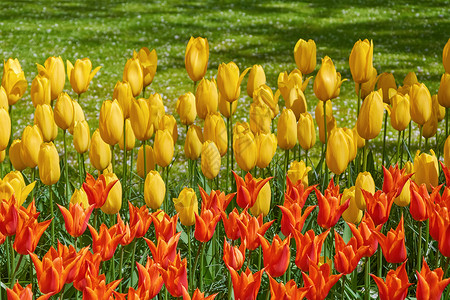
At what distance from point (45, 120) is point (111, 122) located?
1.33 feet

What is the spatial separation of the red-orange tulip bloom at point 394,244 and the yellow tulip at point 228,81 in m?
1.35

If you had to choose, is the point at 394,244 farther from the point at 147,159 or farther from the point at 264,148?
the point at 147,159

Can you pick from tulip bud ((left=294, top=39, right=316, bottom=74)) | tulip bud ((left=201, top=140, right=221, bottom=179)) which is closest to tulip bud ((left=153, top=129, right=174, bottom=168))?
tulip bud ((left=201, top=140, right=221, bottom=179))

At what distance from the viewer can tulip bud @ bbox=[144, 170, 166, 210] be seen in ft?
8.05

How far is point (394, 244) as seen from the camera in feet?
6.39

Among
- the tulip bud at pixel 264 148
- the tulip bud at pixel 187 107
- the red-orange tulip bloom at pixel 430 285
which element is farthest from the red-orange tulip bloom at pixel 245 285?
the tulip bud at pixel 187 107

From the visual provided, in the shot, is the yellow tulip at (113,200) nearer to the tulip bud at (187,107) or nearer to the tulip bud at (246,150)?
the tulip bud at (246,150)

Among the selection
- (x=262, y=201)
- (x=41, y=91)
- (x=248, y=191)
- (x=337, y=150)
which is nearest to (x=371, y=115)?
(x=337, y=150)

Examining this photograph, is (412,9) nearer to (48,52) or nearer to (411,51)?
(411,51)

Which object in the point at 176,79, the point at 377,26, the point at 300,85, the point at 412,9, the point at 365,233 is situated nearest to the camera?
the point at 365,233

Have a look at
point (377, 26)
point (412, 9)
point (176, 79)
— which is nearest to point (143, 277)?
point (176, 79)

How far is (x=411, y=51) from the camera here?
10789mm

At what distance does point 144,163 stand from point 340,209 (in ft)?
3.71

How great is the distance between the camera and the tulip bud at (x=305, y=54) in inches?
138
